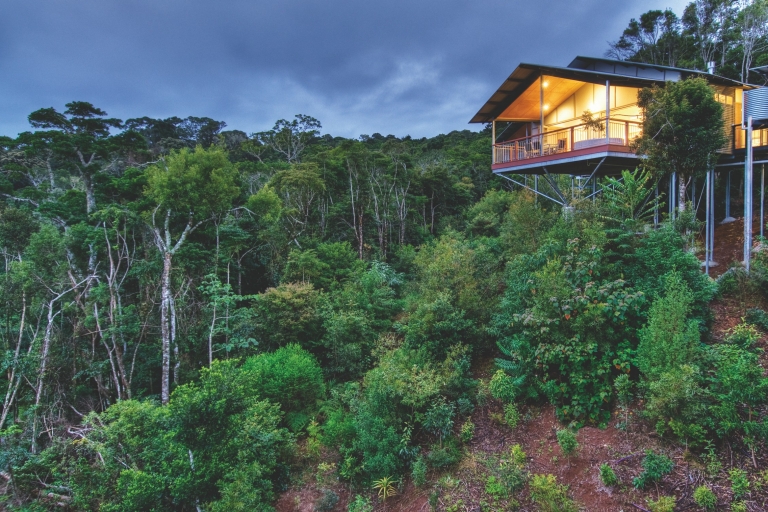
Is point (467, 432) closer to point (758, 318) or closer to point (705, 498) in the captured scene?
point (705, 498)

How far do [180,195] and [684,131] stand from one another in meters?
14.9

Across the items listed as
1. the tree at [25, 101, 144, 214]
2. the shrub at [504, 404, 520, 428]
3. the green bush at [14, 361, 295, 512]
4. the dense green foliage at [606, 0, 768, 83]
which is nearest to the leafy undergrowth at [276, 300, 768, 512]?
the shrub at [504, 404, 520, 428]

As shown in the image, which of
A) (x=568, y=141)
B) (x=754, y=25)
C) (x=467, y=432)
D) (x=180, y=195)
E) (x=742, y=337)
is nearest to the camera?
(x=742, y=337)

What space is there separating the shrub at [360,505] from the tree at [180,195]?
25.1ft

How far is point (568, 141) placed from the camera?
1215 cm

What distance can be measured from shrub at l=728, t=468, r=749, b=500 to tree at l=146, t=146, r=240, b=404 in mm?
13422

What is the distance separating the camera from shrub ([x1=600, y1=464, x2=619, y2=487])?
5.09 meters

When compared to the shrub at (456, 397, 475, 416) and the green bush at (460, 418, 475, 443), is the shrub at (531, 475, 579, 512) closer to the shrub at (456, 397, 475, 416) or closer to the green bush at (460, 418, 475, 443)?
the green bush at (460, 418, 475, 443)

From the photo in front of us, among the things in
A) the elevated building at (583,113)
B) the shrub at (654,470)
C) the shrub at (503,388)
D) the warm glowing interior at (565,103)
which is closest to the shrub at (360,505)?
the shrub at (503,388)

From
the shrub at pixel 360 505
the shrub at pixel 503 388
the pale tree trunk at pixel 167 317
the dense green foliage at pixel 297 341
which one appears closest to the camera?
the dense green foliage at pixel 297 341

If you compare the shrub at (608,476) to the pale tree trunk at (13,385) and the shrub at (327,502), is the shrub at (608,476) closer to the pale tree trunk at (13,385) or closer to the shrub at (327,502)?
the shrub at (327,502)

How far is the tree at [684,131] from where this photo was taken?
857 centimetres

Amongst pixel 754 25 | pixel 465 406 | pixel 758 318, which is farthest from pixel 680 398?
pixel 754 25

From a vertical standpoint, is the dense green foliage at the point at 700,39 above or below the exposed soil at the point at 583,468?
above
